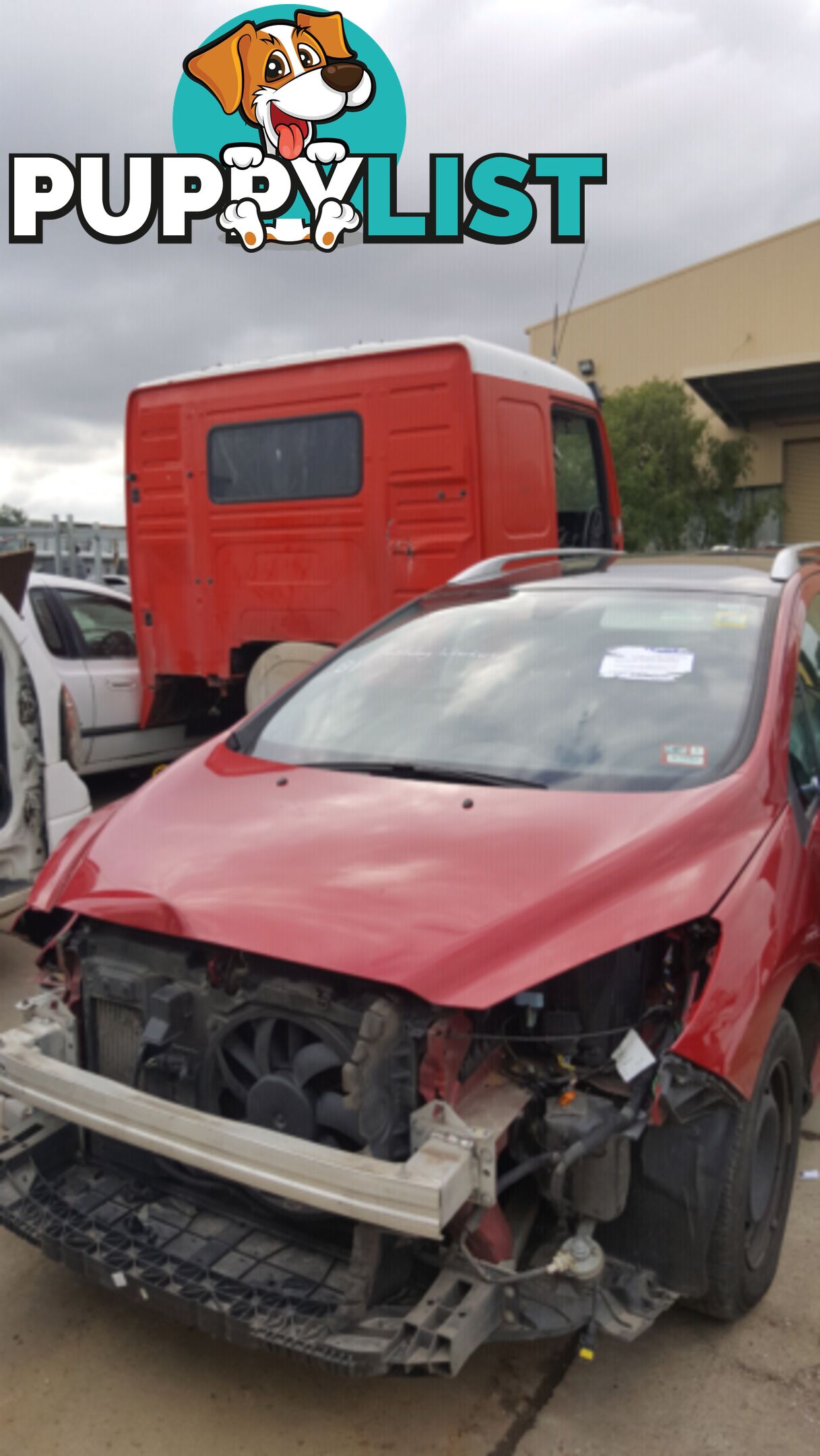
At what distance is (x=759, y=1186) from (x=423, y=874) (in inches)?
43.7

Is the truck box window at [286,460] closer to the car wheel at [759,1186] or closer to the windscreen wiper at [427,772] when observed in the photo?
the windscreen wiper at [427,772]

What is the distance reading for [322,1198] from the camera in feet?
6.96

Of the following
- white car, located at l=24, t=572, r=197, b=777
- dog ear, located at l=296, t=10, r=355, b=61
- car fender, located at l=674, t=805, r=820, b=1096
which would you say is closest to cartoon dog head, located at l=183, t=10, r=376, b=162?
dog ear, located at l=296, t=10, r=355, b=61

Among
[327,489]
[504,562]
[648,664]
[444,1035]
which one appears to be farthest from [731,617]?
[327,489]

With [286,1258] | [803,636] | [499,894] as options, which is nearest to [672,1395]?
[286,1258]

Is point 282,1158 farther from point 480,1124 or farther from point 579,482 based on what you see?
point 579,482

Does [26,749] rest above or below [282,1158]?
above

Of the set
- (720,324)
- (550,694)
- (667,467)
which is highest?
(720,324)

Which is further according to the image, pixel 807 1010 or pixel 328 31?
pixel 328 31

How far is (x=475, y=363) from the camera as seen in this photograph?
6.61 meters

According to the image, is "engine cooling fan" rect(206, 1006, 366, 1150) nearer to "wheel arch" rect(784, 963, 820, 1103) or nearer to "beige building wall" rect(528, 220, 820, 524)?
"wheel arch" rect(784, 963, 820, 1103)

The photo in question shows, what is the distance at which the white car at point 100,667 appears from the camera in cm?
759

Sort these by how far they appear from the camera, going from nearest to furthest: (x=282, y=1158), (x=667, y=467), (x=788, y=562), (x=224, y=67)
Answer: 1. (x=282, y=1158)
2. (x=788, y=562)
3. (x=224, y=67)
4. (x=667, y=467)

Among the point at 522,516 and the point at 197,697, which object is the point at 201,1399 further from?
the point at 197,697
